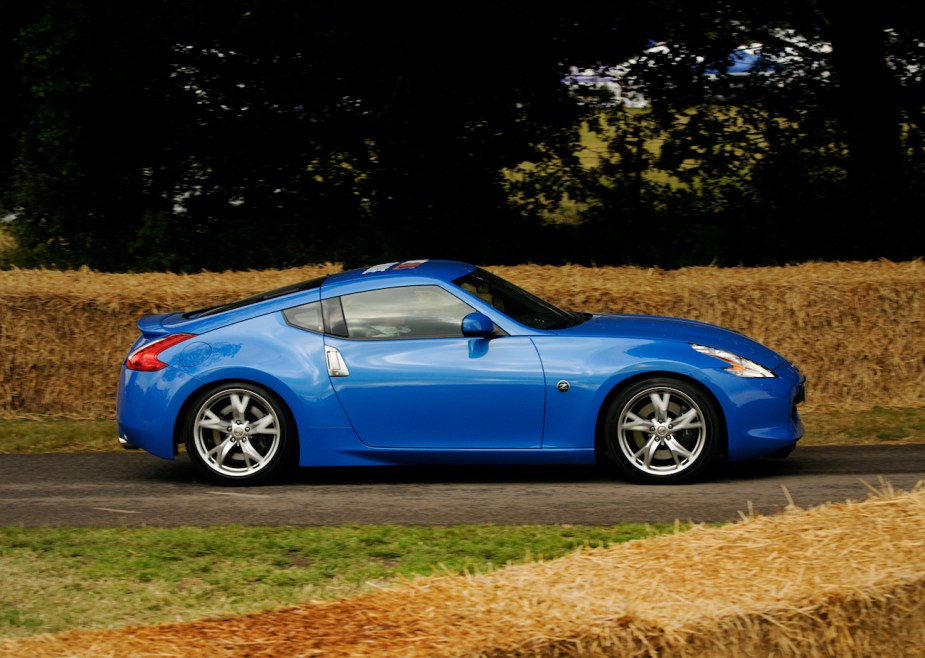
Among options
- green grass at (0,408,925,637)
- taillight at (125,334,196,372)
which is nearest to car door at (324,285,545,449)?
taillight at (125,334,196,372)

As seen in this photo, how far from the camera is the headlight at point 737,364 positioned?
7.99m

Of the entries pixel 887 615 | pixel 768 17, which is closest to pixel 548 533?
pixel 887 615

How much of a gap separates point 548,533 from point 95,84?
12589mm

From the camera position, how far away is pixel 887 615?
3.69 metres

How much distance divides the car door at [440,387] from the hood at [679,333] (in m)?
0.49

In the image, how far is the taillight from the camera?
8352mm

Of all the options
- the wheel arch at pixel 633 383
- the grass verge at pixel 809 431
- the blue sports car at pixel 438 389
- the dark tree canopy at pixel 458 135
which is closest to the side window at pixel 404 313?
the blue sports car at pixel 438 389

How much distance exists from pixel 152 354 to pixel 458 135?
9.89m

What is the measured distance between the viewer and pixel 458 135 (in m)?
17.7

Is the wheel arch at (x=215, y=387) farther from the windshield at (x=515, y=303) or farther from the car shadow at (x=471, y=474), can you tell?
the windshield at (x=515, y=303)

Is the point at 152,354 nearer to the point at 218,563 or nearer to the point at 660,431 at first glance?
the point at 218,563

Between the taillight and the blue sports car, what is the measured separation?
10 millimetres

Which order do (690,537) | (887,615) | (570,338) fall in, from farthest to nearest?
(570,338), (690,537), (887,615)

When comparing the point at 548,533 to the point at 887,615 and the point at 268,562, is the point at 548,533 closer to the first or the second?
the point at 268,562
